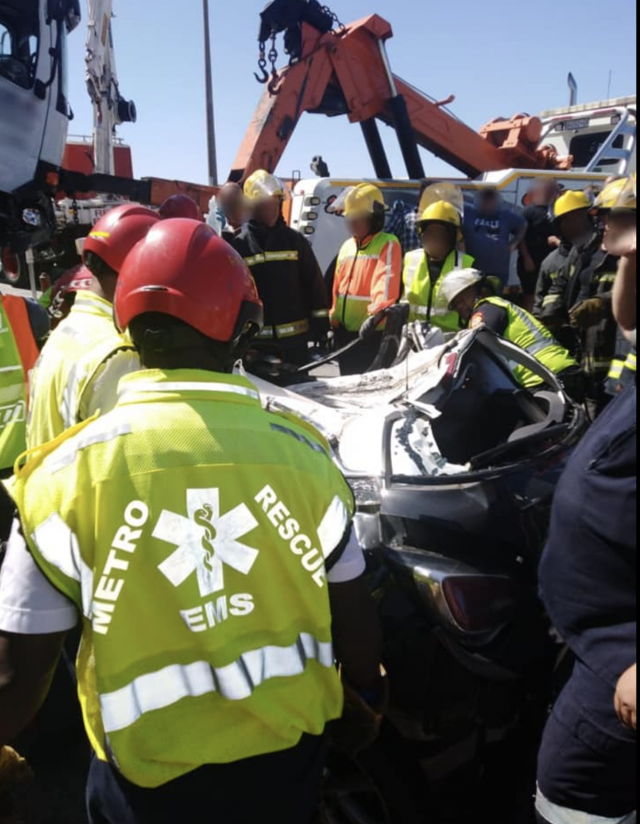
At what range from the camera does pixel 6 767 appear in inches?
61.4

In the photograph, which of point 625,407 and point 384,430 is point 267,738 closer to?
point 625,407

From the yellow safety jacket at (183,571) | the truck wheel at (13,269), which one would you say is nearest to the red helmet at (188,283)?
the yellow safety jacket at (183,571)

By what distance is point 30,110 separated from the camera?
24.7ft

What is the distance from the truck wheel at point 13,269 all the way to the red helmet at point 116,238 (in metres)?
5.93

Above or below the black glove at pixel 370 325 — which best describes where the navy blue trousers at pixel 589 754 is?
below

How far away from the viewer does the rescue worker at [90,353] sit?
2.20m

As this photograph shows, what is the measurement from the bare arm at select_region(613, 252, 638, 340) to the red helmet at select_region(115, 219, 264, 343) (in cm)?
76

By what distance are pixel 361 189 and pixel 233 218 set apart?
1.62 metres

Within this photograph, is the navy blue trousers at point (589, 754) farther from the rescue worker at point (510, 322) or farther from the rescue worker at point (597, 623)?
the rescue worker at point (510, 322)

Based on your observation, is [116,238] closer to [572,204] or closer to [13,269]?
[572,204]

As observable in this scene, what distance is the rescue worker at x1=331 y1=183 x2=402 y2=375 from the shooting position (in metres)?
5.11

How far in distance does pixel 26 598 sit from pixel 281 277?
414 centimetres

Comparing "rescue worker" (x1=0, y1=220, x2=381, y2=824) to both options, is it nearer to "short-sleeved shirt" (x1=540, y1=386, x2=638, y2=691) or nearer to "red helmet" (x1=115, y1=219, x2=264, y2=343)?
"red helmet" (x1=115, y1=219, x2=264, y2=343)

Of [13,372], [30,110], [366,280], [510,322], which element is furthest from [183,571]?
[30,110]
